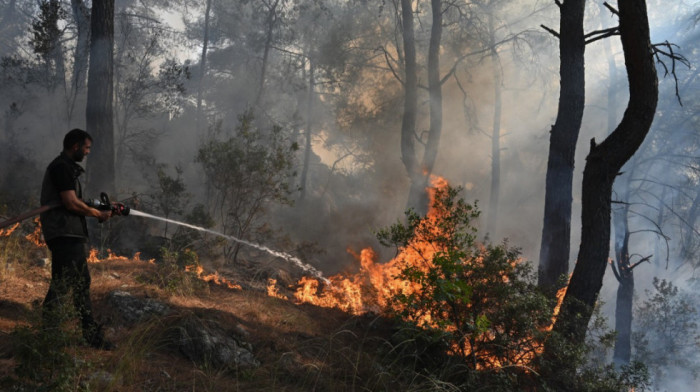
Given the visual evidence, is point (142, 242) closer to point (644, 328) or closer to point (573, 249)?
point (644, 328)

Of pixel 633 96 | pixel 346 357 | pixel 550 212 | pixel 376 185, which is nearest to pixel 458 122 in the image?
pixel 376 185

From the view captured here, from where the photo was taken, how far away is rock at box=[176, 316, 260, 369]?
4.46 m

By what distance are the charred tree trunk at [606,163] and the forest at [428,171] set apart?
0.02 m

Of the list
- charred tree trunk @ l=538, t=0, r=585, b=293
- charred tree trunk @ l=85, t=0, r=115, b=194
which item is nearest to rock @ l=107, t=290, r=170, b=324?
charred tree trunk @ l=538, t=0, r=585, b=293

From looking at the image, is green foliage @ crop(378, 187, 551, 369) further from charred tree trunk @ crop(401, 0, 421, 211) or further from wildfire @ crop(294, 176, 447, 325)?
charred tree trunk @ crop(401, 0, 421, 211)

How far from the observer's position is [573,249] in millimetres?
28922

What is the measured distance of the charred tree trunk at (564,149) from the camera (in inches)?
304

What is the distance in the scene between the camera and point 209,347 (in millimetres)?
4535

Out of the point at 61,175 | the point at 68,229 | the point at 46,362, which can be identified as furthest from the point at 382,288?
the point at 46,362

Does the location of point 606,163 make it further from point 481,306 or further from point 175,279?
point 175,279

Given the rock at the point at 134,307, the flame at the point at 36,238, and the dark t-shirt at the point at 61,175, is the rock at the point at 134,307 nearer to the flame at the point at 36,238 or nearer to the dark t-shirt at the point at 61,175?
the dark t-shirt at the point at 61,175

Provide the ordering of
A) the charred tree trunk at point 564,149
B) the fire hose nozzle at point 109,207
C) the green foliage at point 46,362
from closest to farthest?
the green foliage at point 46,362 → the fire hose nozzle at point 109,207 → the charred tree trunk at point 564,149

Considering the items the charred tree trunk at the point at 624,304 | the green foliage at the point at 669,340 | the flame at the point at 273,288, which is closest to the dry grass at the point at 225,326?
the flame at the point at 273,288

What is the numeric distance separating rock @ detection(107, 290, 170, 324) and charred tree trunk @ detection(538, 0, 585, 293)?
18.9 ft
